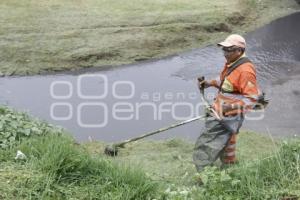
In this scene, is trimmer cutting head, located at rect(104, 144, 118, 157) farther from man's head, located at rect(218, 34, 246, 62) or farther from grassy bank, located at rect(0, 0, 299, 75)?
grassy bank, located at rect(0, 0, 299, 75)

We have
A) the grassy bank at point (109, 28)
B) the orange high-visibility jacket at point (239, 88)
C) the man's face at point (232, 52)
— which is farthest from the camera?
the grassy bank at point (109, 28)

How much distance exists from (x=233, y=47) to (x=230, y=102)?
54 centimetres

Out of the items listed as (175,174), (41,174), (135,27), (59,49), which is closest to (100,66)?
(59,49)

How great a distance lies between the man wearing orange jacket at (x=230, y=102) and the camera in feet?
18.1

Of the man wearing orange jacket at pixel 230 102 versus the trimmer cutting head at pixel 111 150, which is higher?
the man wearing orange jacket at pixel 230 102

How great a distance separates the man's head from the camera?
5572 mm

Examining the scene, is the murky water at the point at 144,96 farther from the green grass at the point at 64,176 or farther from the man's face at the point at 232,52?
the green grass at the point at 64,176

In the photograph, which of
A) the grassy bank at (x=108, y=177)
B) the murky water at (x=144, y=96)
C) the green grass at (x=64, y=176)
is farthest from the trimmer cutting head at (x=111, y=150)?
the green grass at (x=64, y=176)

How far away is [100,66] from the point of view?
998 cm

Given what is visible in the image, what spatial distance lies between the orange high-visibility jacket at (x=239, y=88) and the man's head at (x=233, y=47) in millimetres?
65

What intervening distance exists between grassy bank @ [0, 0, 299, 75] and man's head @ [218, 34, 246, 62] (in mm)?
4673

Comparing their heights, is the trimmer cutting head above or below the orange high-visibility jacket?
below

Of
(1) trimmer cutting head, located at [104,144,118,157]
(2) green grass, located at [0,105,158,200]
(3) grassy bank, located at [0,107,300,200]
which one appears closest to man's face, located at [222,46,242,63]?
(3) grassy bank, located at [0,107,300,200]

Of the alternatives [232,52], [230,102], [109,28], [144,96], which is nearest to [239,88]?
[230,102]
